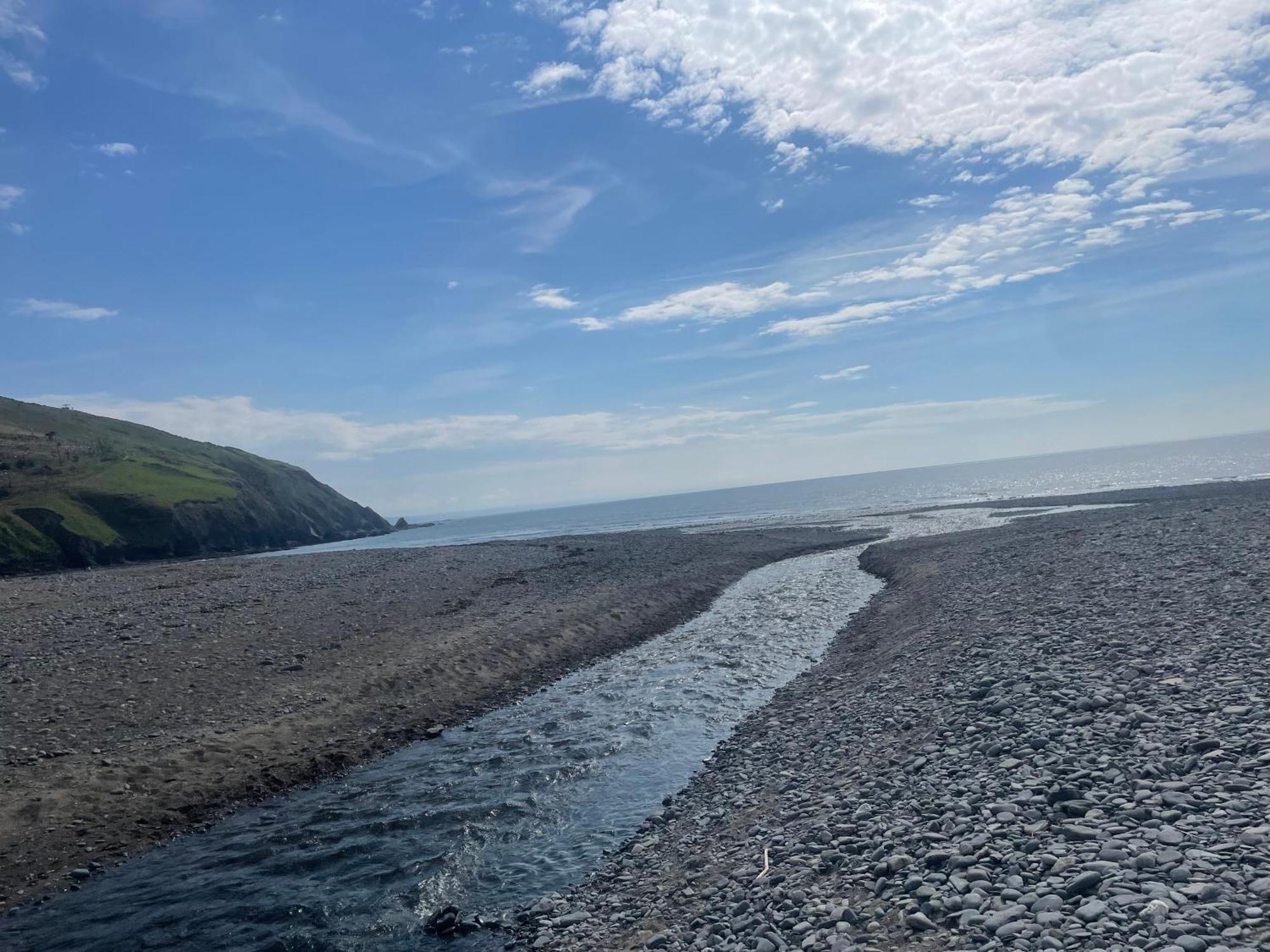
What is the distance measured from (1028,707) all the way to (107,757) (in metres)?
19.3

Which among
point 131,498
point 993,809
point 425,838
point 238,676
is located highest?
point 131,498

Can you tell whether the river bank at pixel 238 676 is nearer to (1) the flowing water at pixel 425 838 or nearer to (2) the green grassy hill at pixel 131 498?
(1) the flowing water at pixel 425 838

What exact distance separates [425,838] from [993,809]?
973cm

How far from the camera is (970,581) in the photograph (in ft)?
108

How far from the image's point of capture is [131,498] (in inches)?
4107

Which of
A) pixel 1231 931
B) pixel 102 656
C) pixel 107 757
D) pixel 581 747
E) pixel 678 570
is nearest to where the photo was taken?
pixel 1231 931

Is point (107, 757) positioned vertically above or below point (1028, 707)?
below

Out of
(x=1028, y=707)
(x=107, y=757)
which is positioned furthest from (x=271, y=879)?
(x=1028, y=707)

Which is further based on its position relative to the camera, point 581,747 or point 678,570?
point 678,570

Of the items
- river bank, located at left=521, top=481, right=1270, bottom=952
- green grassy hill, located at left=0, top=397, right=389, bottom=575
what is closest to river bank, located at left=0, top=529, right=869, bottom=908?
Answer: river bank, located at left=521, top=481, right=1270, bottom=952

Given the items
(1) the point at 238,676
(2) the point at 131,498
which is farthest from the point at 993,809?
(2) the point at 131,498

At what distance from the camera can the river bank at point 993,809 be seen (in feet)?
24.3

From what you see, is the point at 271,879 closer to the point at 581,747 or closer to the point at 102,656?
the point at 581,747

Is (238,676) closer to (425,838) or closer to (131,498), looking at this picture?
(425,838)
